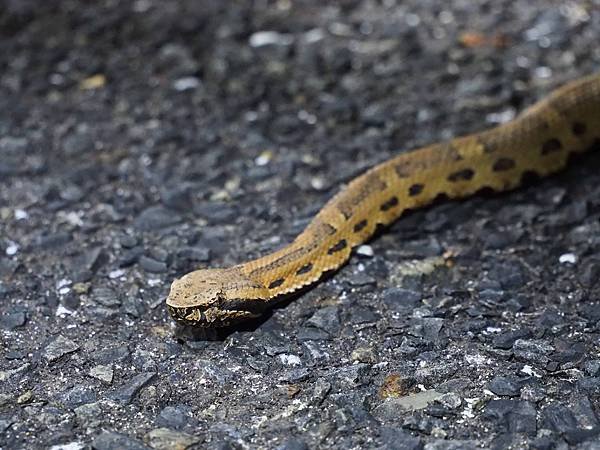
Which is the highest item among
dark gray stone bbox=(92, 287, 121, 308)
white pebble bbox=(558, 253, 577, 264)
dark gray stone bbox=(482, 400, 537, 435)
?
dark gray stone bbox=(92, 287, 121, 308)

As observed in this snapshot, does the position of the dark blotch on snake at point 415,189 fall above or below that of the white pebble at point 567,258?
above

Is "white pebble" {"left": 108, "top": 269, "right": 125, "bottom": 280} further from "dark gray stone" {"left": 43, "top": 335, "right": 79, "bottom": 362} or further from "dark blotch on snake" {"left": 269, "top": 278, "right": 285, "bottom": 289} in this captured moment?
"dark blotch on snake" {"left": 269, "top": 278, "right": 285, "bottom": 289}

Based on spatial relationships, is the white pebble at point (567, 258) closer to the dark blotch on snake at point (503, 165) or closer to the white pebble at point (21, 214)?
the dark blotch on snake at point (503, 165)

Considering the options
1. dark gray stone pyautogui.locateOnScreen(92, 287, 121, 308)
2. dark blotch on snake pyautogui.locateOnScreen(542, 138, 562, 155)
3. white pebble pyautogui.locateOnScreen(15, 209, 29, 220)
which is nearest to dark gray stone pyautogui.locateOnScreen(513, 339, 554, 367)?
dark blotch on snake pyautogui.locateOnScreen(542, 138, 562, 155)

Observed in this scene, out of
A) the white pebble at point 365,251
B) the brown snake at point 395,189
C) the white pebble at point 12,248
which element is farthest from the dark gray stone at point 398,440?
the white pebble at point 12,248

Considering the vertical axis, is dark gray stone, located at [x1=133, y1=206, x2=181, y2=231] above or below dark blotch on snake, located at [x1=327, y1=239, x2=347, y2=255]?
below

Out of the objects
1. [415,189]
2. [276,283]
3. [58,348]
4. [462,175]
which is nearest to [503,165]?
[462,175]

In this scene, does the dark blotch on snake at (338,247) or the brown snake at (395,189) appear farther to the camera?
the dark blotch on snake at (338,247)
